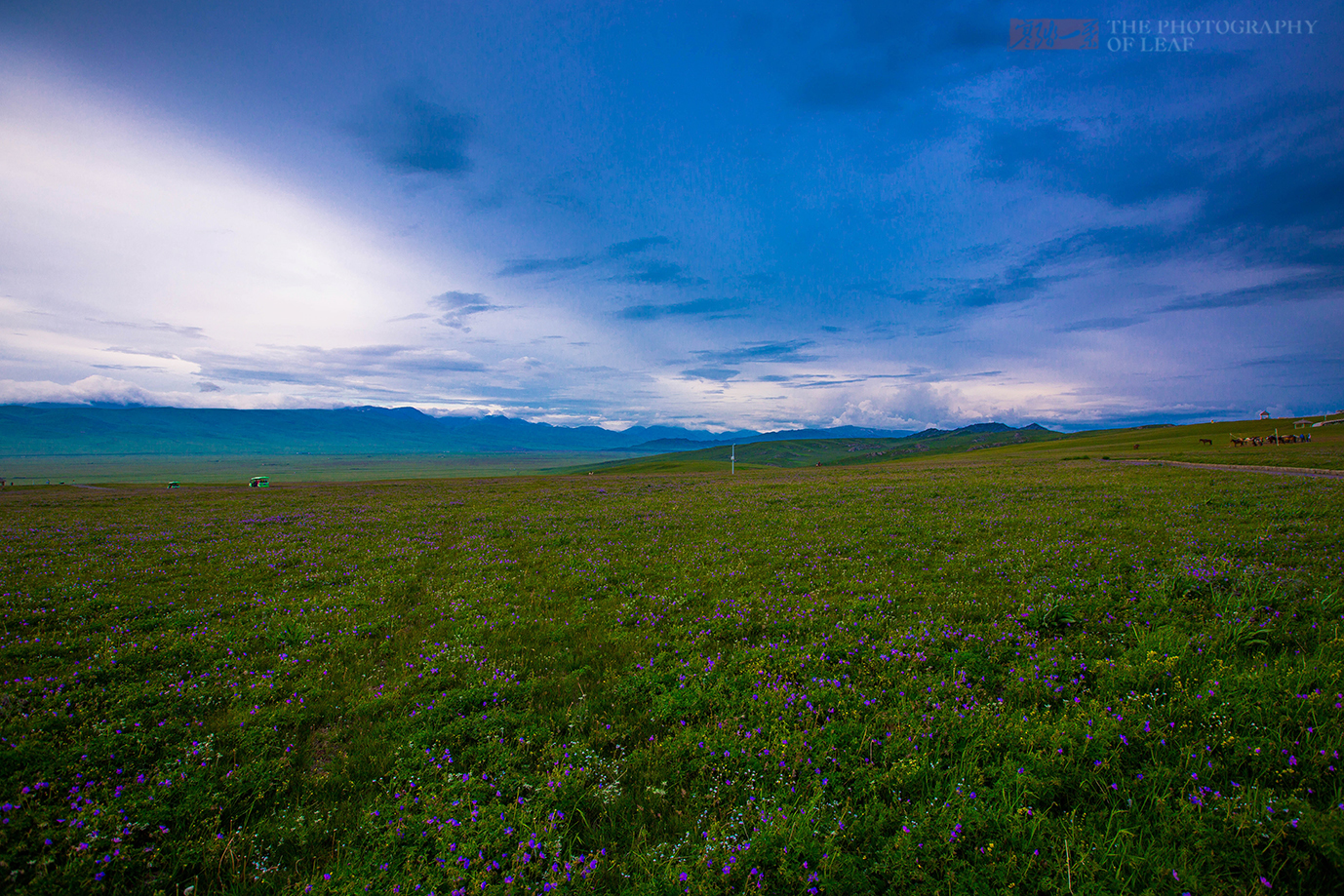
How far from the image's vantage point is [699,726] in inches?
Result: 276

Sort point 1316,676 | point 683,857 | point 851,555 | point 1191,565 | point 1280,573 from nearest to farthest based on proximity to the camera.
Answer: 1. point 683,857
2. point 1316,676
3. point 1280,573
4. point 1191,565
5. point 851,555

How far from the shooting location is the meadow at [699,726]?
4.75m

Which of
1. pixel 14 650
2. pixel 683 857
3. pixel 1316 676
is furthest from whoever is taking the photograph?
pixel 14 650

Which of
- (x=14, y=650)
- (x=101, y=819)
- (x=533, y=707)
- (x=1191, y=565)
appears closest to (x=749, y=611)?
(x=533, y=707)

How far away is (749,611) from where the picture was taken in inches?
425

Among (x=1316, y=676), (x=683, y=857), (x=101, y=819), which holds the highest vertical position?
(x=1316, y=676)

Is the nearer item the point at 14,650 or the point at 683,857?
the point at 683,857

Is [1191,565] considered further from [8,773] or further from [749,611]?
[8,773]

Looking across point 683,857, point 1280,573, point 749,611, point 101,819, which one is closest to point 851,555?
point 749,611

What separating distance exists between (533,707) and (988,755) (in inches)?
254

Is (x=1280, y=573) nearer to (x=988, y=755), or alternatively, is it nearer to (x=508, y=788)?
(x=988, y=755)

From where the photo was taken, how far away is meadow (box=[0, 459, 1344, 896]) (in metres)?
4.75

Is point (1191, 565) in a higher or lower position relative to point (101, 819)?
higher

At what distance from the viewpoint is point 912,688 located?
7547 millimetres
